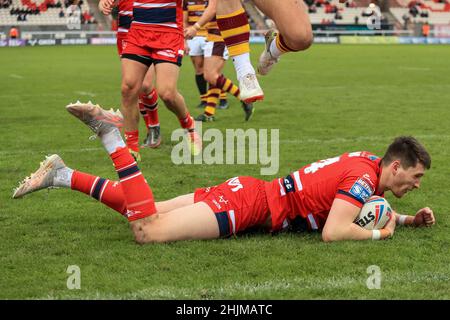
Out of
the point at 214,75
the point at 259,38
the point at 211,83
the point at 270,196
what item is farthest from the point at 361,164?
the point at 259,38

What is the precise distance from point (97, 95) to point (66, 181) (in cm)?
1062

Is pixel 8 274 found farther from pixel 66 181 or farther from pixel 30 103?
pixel 30 103

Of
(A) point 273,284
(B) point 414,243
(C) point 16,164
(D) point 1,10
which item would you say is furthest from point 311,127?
(D) point 1,10

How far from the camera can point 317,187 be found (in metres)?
4.79

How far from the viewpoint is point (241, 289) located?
3.70 metres

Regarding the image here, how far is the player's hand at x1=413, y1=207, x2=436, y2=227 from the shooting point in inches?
198

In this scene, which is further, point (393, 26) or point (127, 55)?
point (393, 26)

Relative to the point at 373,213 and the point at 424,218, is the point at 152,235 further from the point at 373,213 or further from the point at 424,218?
the point at 424,218

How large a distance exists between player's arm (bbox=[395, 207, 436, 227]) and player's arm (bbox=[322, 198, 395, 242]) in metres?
0.59

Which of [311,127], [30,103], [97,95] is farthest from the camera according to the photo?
[97,95]

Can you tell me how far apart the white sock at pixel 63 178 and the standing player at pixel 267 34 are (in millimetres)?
1318

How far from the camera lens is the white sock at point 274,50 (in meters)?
5.21

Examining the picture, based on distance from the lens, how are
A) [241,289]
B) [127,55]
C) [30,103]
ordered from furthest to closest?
1. [30,103]
2. [127,55]
3. [241,289]

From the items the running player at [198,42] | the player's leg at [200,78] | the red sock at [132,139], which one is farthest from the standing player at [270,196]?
the player's leg at [200,78]
